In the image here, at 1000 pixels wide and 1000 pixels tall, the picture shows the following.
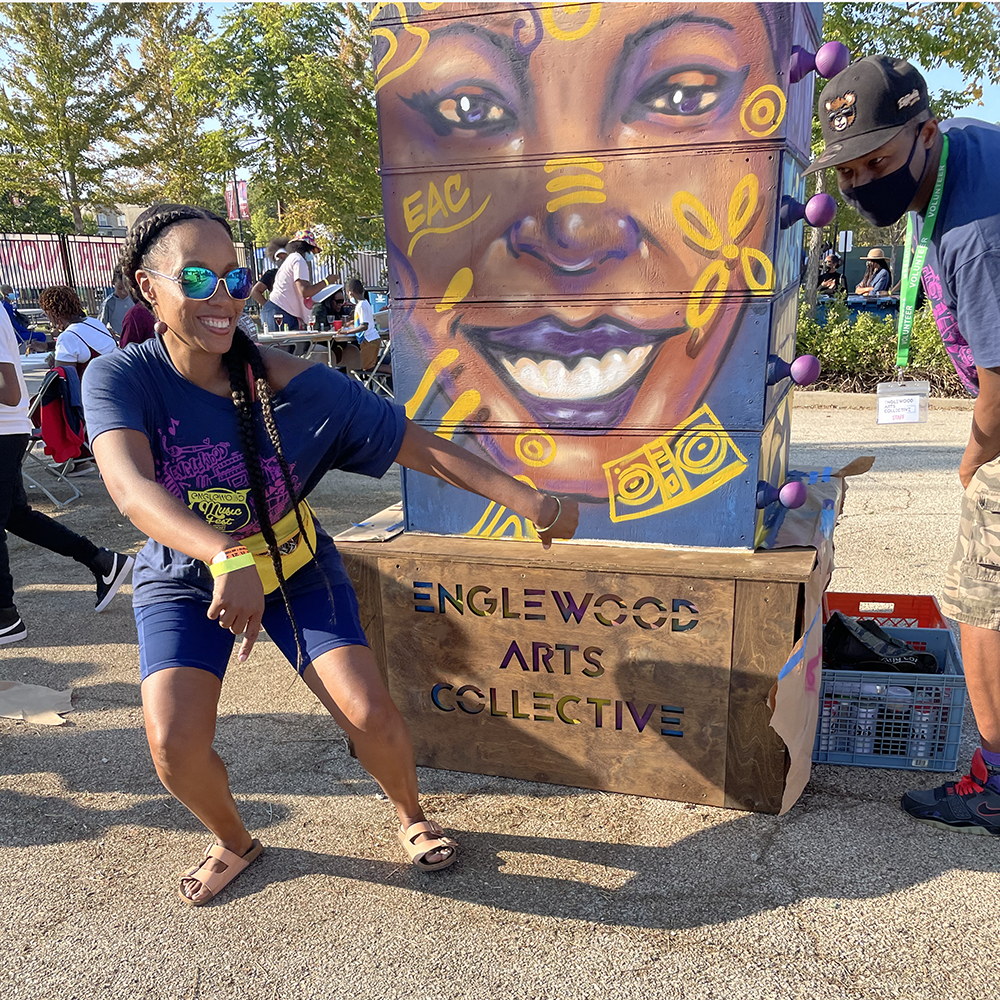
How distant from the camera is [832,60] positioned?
2.44 meters

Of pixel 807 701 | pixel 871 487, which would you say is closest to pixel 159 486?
pixel 807 701

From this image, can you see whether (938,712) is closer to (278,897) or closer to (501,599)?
(501,599)

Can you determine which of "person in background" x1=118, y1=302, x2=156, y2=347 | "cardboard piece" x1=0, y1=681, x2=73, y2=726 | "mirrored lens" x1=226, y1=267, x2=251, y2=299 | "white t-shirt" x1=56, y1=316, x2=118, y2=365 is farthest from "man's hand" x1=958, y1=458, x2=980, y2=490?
"white t-shirt" x1=56, y1=316, x2=118, y2=365

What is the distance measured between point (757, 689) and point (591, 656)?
52 centimetres

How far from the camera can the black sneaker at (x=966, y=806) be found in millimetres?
2592

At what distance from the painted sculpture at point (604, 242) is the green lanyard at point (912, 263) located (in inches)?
10.5

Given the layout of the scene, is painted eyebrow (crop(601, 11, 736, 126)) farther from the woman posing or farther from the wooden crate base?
the wooden crate base

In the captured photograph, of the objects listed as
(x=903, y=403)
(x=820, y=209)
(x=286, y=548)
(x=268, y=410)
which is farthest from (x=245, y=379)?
(x=903, y=403)

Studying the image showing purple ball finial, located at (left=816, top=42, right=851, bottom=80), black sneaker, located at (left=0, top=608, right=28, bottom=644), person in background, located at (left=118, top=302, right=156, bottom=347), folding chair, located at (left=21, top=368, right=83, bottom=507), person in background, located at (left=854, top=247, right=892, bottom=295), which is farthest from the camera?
person in background, located at (left=854, top=247, right=892, bottom=295)

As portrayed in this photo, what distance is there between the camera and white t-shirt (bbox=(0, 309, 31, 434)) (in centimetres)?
401

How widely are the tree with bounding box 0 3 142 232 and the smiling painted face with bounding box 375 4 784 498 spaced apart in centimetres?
2124

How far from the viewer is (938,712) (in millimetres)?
2871

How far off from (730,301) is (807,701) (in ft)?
4.00

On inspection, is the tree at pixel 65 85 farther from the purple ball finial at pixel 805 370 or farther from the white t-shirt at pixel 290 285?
the purple ball finial at pixel 805 370
